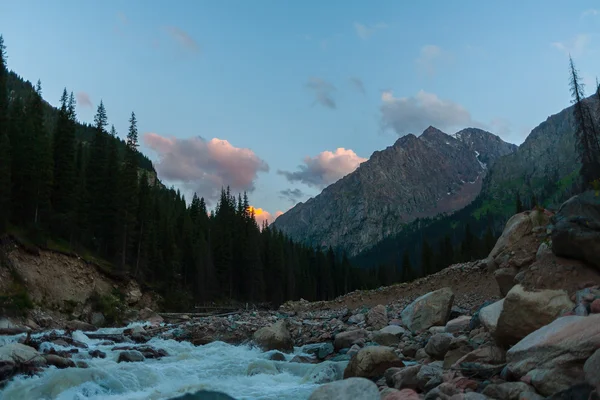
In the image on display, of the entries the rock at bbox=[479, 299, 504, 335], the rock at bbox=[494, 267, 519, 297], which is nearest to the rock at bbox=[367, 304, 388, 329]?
the rock at bbox=[494, 267, 519, 297]

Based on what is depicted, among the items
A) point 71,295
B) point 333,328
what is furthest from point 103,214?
point 333,328

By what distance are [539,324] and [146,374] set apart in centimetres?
1170

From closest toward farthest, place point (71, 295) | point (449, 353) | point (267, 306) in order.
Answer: point (449, 353)
point (71, 295)
point (267, 306)

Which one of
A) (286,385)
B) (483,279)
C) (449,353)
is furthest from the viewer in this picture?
(483,279)

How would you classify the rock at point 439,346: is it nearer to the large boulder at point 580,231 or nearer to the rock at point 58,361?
the large boulder at point 580,231

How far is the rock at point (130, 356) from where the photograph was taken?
16.3 metres

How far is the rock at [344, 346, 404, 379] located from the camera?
11992mm

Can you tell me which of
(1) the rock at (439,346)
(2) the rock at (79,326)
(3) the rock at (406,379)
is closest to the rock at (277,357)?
(1) the rock at (439,346)

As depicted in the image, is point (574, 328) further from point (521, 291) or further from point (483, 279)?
point (483, 279)

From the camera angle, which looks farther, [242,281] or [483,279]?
[242,281]

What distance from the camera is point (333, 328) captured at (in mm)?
22141

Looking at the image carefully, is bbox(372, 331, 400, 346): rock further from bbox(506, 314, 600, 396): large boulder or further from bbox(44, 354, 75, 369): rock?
bbox(44, 354, 75, 369): rock

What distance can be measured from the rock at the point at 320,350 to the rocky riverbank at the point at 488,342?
0.08 m

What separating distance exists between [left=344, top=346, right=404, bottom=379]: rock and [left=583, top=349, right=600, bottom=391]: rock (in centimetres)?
627
